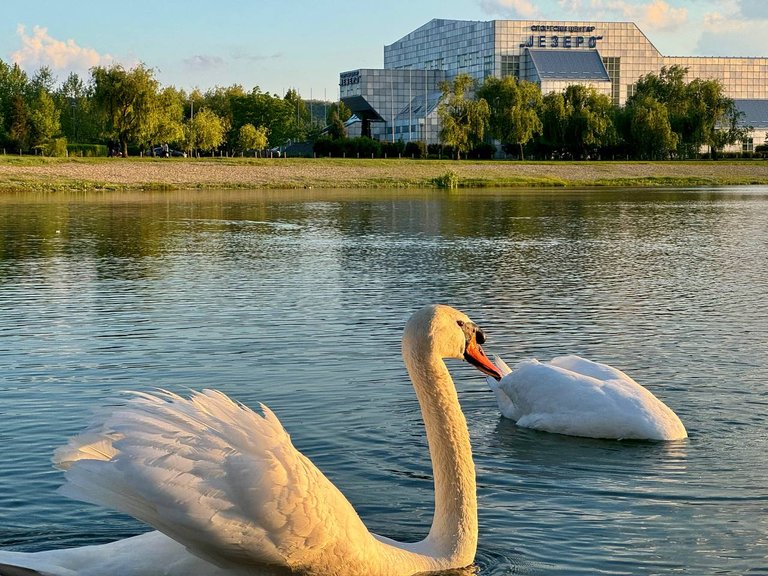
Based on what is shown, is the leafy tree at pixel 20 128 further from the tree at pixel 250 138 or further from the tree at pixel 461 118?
the tree at pixel 461 118

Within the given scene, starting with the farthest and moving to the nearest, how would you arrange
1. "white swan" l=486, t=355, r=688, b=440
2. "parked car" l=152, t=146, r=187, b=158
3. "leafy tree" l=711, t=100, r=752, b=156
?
"parked car" l=152, t=146, r=187, b=158, "leafy tree" l=711, t=100, r=752, b=156, "white swan" l=486, t=355, r=688, b=440

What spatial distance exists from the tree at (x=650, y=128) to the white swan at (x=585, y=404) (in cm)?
10008

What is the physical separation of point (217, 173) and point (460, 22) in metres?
89.4

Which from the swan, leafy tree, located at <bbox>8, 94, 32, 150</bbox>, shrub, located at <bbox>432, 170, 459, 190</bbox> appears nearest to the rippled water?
the swan

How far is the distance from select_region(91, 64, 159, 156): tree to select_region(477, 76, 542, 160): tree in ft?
105

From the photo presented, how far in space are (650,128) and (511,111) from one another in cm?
1294

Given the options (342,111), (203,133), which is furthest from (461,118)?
(342,111)

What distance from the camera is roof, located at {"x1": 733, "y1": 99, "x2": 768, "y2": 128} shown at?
15600 centimetres

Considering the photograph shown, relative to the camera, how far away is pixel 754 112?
160250mm

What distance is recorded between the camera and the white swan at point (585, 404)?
10.0m

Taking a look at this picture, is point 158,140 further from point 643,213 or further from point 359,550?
point 359,550

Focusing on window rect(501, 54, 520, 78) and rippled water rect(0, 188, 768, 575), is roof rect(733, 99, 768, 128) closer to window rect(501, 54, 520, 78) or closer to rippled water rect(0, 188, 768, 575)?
window rect(501, 54, 520, 78)

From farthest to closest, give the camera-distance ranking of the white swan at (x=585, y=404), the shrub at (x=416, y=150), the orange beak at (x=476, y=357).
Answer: the shrub at (x=416, y=150) < the white swan at (x=585, y=404) < the orange beak at (x=476, y=357)

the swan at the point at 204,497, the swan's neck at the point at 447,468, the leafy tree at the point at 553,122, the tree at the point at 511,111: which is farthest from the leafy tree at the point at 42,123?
the swan at the point at 204,497
